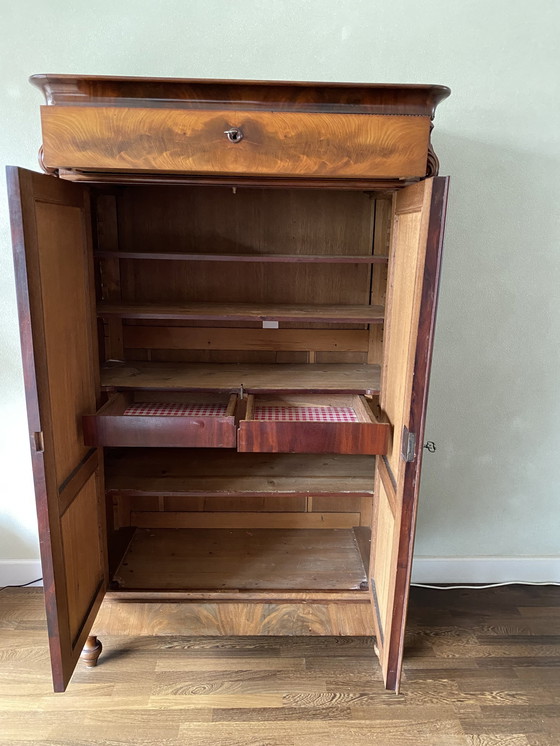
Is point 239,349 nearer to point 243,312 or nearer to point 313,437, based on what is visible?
point 243,312

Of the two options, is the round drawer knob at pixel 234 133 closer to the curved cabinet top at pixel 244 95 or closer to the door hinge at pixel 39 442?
the curved cabinet top at pixel 244 95

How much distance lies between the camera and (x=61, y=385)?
125cm

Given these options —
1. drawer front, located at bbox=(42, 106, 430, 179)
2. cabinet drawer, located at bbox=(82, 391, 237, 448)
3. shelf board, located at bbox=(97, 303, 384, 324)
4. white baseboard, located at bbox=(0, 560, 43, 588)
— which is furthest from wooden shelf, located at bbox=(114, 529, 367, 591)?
drawer front, located at bbox=(42, 106, 430, 179)

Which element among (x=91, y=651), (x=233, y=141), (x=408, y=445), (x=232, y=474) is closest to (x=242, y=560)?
(x=232, y=474)

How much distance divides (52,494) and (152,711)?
72cm

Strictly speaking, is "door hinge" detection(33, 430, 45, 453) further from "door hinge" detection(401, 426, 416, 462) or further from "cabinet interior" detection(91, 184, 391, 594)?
"door hinge" detection(401, 426, 416, 462)

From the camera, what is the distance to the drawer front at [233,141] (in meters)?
1.12

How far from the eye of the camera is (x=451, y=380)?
179cm

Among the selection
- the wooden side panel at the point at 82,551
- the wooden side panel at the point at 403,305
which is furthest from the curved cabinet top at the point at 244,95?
the wooden side panel at the point at 82,551

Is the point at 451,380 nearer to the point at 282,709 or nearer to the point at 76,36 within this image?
the point at 282,709

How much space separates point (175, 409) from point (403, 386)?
2.48 ft

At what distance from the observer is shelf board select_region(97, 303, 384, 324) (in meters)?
1.45

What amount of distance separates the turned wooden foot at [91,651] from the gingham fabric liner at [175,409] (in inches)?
27.2

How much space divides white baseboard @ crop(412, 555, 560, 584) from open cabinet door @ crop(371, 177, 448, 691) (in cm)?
49
